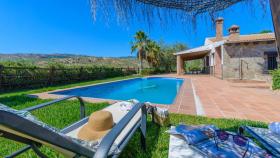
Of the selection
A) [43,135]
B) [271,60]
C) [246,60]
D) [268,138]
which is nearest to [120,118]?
[43,135]

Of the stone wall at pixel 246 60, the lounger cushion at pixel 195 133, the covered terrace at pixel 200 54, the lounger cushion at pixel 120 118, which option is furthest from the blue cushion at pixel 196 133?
the covered terrace at pixel 200 54

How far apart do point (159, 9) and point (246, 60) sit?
53.5ft

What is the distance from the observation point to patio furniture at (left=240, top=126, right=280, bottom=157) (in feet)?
9.75

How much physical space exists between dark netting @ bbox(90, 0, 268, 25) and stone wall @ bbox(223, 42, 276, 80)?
1516 centimetres

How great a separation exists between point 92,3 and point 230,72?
55.9 feet

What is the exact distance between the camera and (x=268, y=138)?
3377 millimetres

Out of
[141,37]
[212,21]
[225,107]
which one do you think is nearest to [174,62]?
[141,37]

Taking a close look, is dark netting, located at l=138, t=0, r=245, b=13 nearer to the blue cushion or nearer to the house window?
the blue cushion

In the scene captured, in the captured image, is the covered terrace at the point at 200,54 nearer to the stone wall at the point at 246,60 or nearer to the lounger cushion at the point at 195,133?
the stone wall at the point at 246,60

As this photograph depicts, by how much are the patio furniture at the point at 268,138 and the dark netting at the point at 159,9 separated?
7.41 feet

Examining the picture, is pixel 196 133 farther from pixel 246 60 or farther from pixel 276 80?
pixel 246 60

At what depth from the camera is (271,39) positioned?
15.1m

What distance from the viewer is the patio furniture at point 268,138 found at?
117 inches

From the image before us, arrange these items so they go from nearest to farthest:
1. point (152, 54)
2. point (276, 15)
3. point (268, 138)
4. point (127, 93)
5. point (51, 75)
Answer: point (276, 15)
point (268, 138)
point (127, 93)
point (51, 75)
point (152, 54)
